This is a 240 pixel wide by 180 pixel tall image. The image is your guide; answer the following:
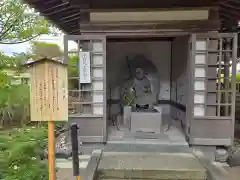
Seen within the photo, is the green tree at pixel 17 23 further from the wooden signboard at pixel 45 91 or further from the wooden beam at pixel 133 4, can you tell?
the wooden signboard at pixel 45 91

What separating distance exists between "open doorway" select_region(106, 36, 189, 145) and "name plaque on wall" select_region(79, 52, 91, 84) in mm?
1368

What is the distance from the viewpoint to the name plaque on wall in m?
4.98

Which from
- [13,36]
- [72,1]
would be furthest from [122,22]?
[13,36]

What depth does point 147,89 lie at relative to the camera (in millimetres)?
7129

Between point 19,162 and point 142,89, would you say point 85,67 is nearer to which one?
A: point 19,162

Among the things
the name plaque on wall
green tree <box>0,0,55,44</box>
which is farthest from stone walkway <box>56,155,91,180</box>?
green tree <box>0,0,55,44</box>

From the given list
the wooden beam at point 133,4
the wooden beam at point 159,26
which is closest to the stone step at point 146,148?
the wooden beam at point 159,26

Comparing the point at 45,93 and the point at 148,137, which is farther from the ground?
the point at 45,93

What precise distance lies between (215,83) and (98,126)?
2455 mm

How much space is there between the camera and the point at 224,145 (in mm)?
4984

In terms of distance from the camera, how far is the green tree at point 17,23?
9523 millimetres

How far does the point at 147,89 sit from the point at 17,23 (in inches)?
242

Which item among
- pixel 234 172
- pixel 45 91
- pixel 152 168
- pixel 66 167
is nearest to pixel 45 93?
pixel 45 91

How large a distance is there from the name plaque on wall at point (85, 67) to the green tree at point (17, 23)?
5335mm
